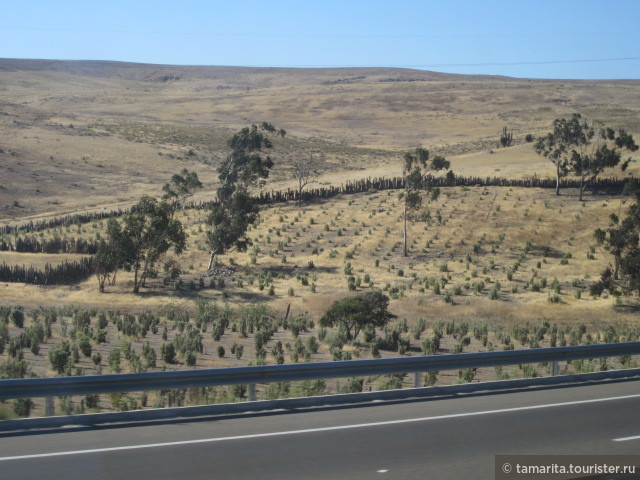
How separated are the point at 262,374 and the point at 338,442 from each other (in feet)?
6.18

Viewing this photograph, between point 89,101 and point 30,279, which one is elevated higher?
point 89,101

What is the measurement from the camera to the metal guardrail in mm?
9648

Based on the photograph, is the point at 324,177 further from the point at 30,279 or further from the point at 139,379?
the point at 139,379

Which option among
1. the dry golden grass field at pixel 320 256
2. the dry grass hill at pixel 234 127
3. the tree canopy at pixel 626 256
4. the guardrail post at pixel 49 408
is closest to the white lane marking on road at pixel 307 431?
the guardrail post at pixel 49 408

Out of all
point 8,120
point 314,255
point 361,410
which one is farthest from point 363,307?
point 8,120

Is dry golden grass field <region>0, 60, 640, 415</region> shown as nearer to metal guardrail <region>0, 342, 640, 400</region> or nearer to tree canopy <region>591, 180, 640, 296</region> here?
tree canopy <region>591, 180, 640, 296</region>

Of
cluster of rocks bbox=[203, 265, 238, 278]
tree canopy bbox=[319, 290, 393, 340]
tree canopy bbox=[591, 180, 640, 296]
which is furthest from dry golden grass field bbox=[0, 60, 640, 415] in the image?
tree canopy bbox=[591, 180, 640, 296]

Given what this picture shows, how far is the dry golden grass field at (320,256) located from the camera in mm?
24719

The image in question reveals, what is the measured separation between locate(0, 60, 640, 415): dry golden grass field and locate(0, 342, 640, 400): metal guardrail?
1.37 m

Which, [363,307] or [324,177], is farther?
[324,177]

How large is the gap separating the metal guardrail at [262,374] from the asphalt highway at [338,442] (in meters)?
0.49

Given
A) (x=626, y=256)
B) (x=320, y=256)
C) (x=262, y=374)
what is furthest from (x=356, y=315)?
(x=320, y=256)

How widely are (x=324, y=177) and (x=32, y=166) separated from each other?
30.1 metres

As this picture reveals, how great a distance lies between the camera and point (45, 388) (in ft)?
31.7
